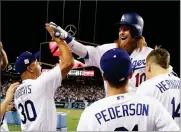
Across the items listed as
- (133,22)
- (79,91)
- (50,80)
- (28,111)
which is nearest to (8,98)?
(28,111)

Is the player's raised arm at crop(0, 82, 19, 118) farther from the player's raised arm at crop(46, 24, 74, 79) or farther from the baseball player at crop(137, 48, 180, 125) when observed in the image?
the baseball player at crop(137, 48, 180, 125)

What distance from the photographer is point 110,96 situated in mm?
2971

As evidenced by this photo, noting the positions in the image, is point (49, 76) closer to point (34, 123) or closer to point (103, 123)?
point (34, 123)

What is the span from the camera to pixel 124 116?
9.49 ft

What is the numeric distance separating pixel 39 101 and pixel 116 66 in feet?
6.71

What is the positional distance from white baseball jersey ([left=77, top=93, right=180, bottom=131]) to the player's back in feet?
6.53

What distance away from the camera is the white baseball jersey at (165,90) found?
3.93 metres

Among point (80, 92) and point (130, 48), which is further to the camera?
point (80, 92)

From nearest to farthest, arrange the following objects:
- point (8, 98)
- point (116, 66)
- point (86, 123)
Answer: point (86, 123)
point (116, 66)
point (8, 98)

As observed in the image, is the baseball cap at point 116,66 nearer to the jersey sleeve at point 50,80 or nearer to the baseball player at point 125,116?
the baseball player at point 125,116

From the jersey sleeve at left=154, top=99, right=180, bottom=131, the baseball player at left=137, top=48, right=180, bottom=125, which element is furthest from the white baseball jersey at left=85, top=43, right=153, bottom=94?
the jersey sleeve at left=154, top=99, right=180, bottom=131

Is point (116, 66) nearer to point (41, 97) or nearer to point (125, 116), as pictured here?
point (125, 116)

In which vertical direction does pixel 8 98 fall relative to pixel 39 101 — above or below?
above

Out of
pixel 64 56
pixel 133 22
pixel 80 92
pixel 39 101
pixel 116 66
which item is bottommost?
pixel 80 92
